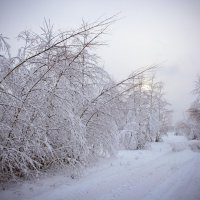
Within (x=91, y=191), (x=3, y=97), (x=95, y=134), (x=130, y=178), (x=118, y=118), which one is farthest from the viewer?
(x=118, y=118)

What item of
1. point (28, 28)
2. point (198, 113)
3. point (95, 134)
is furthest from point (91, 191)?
point (198, 113)

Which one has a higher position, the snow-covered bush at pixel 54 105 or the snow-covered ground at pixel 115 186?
the snow-covered bush at pixel 54 105

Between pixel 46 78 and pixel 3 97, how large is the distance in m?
1.26

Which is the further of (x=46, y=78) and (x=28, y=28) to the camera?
(x=28, y=28)

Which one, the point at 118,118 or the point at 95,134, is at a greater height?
the point at 118,118

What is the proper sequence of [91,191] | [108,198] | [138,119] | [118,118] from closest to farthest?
[108,198], [91,191], [118,118], [138,119]

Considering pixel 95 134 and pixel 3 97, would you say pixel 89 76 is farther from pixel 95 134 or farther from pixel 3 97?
pixel 3 97

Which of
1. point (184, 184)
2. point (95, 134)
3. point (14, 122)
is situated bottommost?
point (184, 184)

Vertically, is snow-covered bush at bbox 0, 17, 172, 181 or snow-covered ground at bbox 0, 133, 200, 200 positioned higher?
snow-covered bush at bbox 0, 17, 172, 181

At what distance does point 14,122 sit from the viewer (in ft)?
16.8

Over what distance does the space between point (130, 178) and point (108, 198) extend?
7.41 feet

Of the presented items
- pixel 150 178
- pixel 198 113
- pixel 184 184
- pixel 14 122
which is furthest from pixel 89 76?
pixel 198 113

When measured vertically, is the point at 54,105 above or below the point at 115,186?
above

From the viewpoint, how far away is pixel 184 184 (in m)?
6.94
